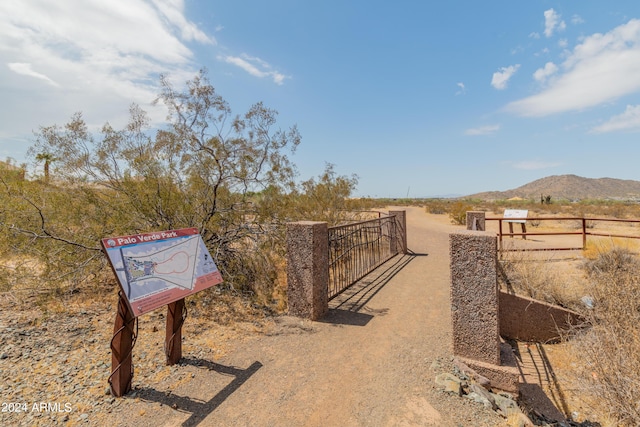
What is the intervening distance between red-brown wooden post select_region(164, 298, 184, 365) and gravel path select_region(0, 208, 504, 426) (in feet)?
0.50

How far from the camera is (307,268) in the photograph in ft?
16.9

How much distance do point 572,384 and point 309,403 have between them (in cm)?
406

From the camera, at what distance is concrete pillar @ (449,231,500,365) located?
11.6 feet

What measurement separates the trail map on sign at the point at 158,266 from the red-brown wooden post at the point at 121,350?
0.80ft

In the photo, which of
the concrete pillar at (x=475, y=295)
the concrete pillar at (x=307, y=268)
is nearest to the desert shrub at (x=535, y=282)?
the concrete pillar at (x=475, y=295)

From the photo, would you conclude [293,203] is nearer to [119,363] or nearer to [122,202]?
[122,202]

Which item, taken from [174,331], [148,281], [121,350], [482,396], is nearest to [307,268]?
[174,331]

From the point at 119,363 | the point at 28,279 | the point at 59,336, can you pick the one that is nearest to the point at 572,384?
the point at 119,363

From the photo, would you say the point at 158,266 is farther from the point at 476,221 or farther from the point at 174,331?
the point at 476,221

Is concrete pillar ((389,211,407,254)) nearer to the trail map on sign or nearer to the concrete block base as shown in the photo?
the concrete block base

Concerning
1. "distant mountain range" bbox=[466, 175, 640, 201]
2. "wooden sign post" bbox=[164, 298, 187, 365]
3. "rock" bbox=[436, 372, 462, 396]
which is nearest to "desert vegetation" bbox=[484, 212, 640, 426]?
"rock" bbox=[436, 372, 462, 396]

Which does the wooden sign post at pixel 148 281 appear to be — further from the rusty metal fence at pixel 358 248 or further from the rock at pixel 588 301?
the rock at pixel 588 301

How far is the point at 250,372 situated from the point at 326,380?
980 mm

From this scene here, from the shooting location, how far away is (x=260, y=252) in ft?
21.4
